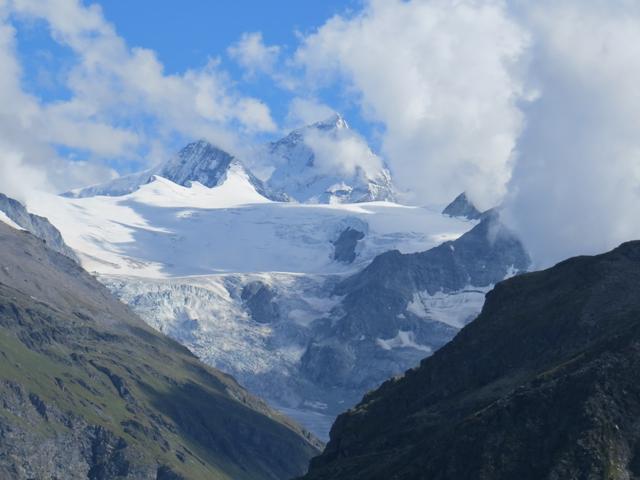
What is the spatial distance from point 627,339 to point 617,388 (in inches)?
448

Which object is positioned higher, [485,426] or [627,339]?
[627,339]

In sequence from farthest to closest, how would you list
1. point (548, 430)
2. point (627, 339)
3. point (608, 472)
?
point (627, 339), point (548, 430), point (608, 472)

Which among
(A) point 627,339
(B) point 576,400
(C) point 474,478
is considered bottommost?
(C) point 474,478

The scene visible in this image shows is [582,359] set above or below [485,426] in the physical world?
above

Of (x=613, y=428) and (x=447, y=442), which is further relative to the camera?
(x=447, y=442)

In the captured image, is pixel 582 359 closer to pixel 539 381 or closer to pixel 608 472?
pixel 539 381

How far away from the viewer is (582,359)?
7859 inches

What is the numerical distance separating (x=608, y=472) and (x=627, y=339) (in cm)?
2803

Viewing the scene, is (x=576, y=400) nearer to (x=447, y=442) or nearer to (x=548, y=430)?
(x=548, y=430)

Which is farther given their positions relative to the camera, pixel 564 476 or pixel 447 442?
pixel 447 442

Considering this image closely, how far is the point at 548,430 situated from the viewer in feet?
604

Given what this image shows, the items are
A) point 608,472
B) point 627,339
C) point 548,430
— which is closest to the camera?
point 608,472

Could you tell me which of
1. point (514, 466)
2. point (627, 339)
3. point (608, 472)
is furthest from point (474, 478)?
point (627, 339)

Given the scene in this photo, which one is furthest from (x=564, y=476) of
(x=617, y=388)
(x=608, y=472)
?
(x=617, y=388)
